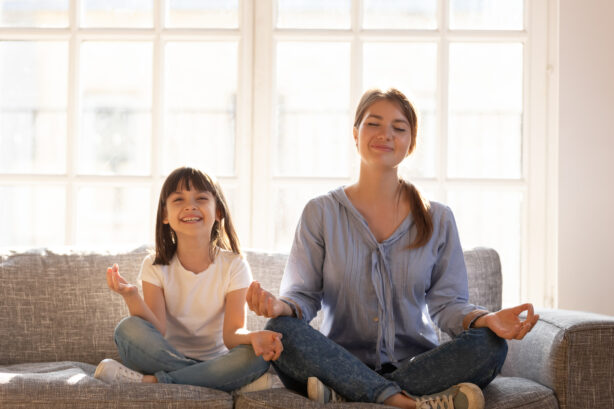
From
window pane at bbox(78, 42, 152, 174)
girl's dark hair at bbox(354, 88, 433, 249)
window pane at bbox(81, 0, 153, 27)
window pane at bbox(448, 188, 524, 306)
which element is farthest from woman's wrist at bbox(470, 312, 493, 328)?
window pane at bbox(81, 0, 153, 27)

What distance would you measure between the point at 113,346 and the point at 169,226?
1.38 ft

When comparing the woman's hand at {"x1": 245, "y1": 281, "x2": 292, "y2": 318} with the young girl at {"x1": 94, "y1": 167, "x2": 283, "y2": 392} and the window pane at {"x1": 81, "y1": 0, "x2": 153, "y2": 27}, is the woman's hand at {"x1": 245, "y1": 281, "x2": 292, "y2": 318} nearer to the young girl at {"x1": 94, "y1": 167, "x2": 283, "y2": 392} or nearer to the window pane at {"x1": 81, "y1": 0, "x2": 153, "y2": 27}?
the young girl at {"x1": 94, "y1": 167, "x2": 283, "y2": 392}

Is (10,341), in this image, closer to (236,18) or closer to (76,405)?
(76,405)

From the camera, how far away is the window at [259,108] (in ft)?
9.91

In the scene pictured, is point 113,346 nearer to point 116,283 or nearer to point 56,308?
point 56,308

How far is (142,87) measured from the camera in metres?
3.12

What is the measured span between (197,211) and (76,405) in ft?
2.23

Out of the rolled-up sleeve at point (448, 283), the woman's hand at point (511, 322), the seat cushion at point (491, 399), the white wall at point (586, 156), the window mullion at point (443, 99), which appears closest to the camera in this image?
the seat cushion at point (491, 399)

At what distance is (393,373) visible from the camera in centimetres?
192

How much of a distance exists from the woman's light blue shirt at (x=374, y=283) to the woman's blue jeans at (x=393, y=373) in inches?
6.9

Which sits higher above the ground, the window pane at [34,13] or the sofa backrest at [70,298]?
the window pane at [34,13]

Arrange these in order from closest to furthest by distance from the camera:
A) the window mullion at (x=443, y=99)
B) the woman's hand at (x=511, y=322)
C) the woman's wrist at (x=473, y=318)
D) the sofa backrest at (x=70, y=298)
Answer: the woman's hand at (x=511, y=322)
the woman's wrist at (x=473, y=318)
the sofa backrest at (x=70, y=298)
the window mullion at (x=443, y=99)

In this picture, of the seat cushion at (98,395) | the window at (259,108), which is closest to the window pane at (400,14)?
the window at (259,108)

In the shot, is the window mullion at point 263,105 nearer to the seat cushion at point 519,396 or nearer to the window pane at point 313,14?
the window pane at point 313,14
